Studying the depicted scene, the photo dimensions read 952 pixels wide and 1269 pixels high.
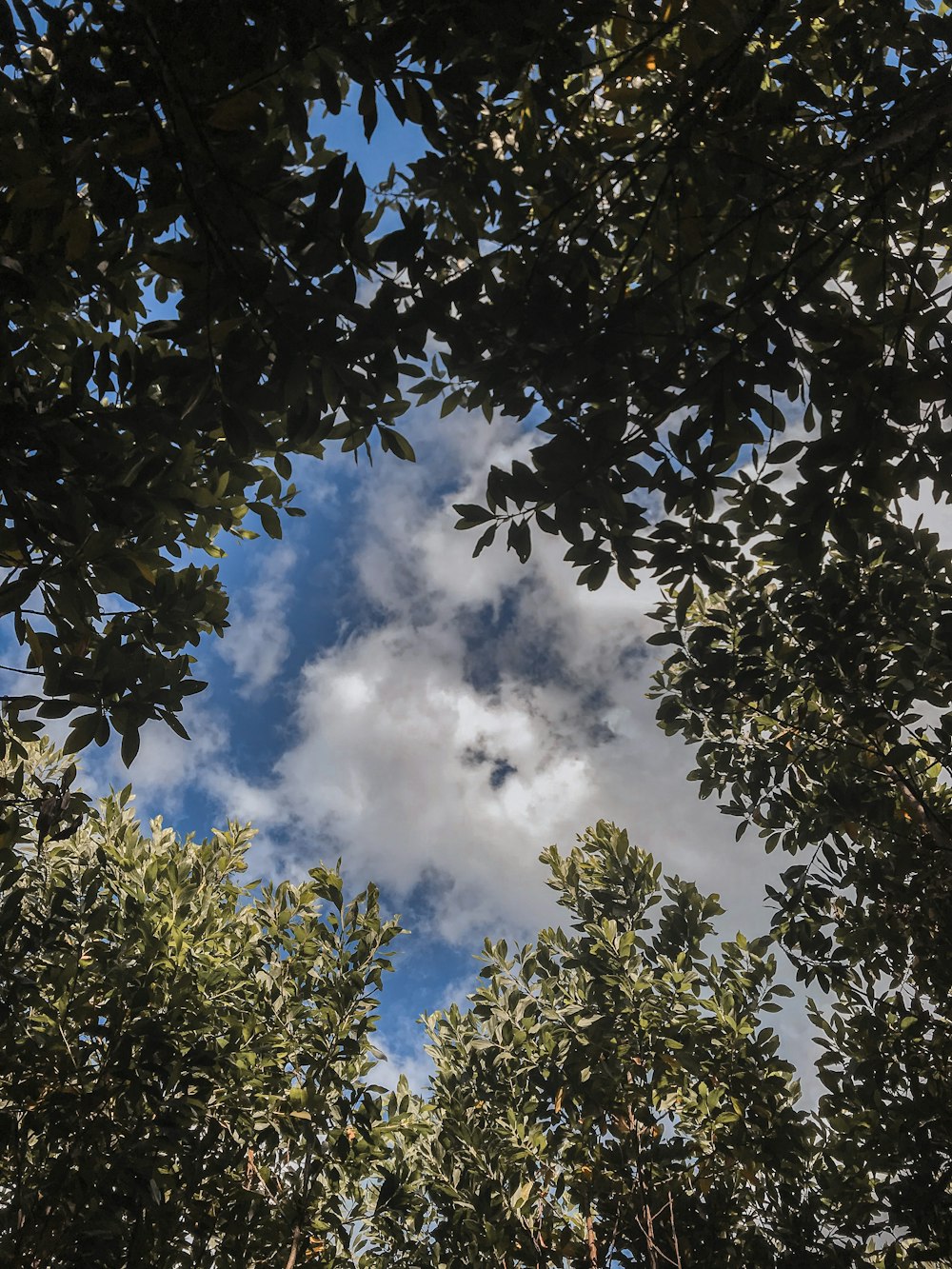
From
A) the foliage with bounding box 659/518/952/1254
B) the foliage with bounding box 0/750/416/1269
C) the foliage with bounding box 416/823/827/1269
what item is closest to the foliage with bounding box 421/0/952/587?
the foliage with bounding box 659/518/952/1254

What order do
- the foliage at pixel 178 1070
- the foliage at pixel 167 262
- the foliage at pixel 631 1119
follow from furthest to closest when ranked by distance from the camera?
the foliage at pixel 631 1119 < the foliage at pixel 178 1070 < the foliage at pixel 167 262

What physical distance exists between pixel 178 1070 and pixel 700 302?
4.27m

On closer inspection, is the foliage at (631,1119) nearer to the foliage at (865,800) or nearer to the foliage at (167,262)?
the foliage at (865,800)

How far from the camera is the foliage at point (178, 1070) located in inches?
147

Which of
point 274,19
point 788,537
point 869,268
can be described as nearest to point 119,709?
point 274,19

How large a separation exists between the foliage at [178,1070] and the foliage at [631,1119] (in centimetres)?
87

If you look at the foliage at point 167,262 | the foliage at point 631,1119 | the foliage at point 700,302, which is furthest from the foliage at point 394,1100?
the foliage at point 700,302

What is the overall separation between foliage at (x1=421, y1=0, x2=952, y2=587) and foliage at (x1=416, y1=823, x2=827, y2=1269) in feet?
12.1

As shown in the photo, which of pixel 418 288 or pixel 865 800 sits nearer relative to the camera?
pixel 418 288

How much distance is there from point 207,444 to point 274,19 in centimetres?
137

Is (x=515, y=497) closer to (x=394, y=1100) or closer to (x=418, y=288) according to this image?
(x=418, y=288)

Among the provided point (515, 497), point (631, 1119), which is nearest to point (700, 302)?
point (515, 497)

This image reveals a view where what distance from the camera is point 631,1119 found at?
5.12 metres

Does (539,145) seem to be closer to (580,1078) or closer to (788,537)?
(788,537)
